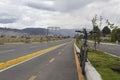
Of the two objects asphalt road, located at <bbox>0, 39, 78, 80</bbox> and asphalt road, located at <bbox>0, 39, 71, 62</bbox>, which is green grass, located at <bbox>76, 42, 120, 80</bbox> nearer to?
asphalt road, located at <bbox>0, 39, 78, 80</bbox>

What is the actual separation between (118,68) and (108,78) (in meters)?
5.07

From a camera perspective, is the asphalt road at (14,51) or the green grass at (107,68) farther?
the asphalt road at (14,51)

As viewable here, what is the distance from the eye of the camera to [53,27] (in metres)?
169

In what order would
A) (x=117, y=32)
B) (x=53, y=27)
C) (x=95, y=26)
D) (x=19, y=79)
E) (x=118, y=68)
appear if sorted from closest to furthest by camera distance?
→ (x=19, y=79)
(x=118, y=68)
(x=117, y=32)
(x=95, y=26)
(x=53, y=27)

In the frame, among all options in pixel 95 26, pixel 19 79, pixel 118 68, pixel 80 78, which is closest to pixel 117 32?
pixel 118 68

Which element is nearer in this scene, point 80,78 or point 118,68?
point 80,78

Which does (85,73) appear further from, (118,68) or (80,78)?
(118,68)

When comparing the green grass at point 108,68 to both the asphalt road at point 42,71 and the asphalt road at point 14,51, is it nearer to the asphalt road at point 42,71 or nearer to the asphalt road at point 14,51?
the asphalt road at point 42,71

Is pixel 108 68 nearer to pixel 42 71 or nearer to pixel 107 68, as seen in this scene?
pixel 107 68

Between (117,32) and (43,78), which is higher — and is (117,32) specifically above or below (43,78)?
above

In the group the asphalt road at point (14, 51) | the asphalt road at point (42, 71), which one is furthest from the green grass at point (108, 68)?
the asphalt road at point (14, 51)

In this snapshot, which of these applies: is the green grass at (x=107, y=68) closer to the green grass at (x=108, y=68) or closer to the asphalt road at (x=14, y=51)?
the green grass at (x=108, y=68)

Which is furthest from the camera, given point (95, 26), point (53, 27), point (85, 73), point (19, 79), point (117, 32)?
point (53, 27)

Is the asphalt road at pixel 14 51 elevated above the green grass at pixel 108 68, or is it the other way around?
the green grass at pixel 108 68
